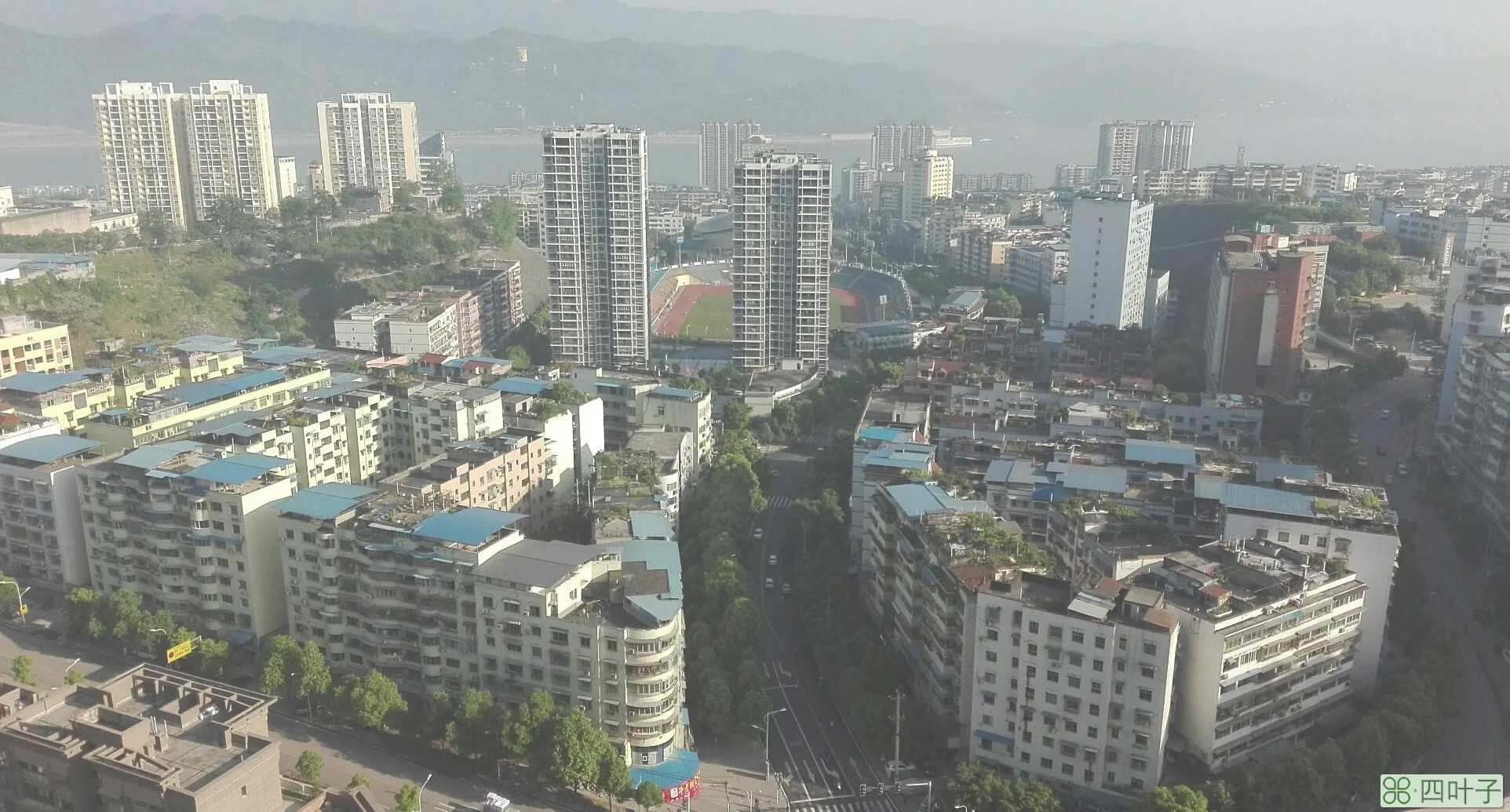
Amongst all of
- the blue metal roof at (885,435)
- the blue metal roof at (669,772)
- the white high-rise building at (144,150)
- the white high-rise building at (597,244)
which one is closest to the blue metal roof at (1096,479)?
the blue metal roof at (885,435)

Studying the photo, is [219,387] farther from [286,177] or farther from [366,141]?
[286,177]

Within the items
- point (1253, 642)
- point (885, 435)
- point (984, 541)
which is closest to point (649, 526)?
point (984, 541)

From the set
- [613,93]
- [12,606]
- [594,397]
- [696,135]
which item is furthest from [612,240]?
[613,93]

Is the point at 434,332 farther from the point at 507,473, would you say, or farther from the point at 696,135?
the point at 696,135

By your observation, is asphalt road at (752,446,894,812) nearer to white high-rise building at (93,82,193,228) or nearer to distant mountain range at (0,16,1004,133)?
white high-rise building at (93,82,193,228)

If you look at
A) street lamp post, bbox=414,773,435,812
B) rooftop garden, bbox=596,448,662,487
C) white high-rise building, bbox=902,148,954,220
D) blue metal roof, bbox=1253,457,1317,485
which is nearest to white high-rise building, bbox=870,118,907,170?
white high-rise building, bbox=902,148,954,220

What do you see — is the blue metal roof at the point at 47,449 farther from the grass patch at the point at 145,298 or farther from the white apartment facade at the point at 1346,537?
the white apartment facade at the point at 1346,537
